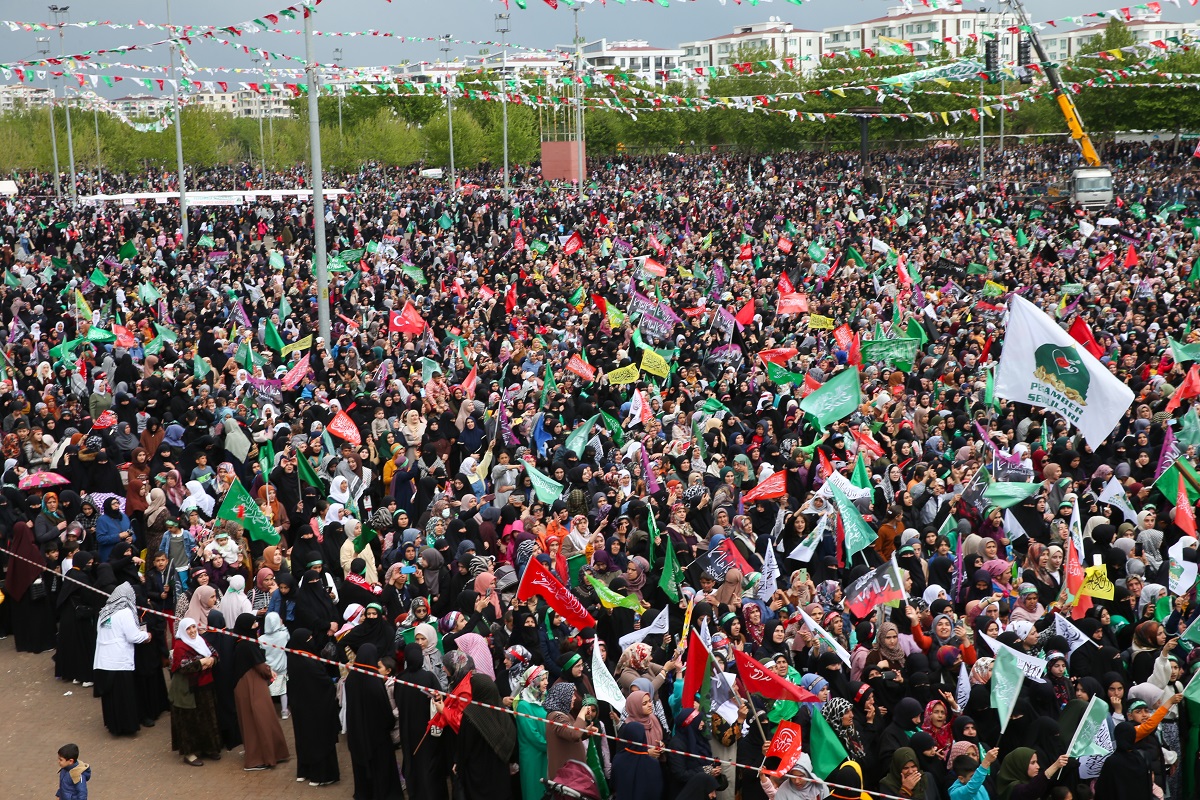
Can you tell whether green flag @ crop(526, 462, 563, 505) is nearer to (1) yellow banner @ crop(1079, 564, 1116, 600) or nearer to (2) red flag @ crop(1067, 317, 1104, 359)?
(1) yellow banner @ crop(1079, 564, 1116, 600)

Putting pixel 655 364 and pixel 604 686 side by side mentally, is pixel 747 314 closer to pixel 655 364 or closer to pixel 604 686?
pixel 655 364

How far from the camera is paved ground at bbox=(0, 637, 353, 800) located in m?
9.05

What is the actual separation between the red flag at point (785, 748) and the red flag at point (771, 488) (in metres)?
4.51

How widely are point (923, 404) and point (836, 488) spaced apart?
474cm

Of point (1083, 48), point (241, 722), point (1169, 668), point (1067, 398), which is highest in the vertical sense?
point (1083, 48)

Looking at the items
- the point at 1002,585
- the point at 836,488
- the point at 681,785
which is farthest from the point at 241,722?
the point at 1002,585

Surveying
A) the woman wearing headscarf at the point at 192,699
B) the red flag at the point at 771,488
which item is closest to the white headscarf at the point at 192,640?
the woman wearing headscarf at the point at 192,699

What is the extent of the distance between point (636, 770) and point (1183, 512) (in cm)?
590

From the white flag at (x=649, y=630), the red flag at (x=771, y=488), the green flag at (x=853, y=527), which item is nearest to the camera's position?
the white flag at (x=649, y=630)

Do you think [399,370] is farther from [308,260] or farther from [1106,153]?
[1106,153]

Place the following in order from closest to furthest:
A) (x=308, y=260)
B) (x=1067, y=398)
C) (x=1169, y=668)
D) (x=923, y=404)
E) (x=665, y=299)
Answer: (x=1169, y=668), (x=1067, y=398), (x=923, y=404), (x=665, y=299), (x=308, y=260)

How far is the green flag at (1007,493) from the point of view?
11625 mm

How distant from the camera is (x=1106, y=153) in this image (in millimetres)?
54000

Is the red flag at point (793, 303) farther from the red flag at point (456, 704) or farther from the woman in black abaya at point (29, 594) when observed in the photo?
the red flag at point (456, 704)
